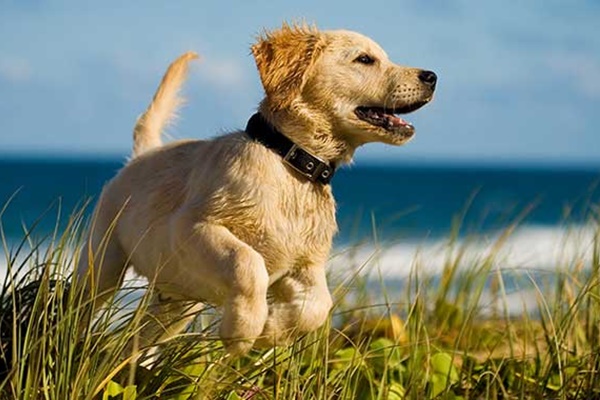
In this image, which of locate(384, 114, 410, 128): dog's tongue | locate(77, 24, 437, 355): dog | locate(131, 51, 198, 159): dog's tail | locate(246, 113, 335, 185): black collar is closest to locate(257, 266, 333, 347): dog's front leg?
locate(77, 24, 437, 355): dog

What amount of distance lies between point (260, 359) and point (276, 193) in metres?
0.79

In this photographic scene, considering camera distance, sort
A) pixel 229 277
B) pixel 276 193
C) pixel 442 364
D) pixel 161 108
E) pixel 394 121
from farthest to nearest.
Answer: pixel 161 108 → pixel 442 364 → pixel 394 121 → pixel 276 193 → pixel 229 277

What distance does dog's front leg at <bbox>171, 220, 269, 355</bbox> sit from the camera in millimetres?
4559

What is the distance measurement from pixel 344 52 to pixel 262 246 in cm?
96

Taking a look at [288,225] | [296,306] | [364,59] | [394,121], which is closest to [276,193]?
[288,225]

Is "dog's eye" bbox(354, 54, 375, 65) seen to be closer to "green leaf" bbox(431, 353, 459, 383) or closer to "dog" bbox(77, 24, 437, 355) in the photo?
"dog" bbox(77, 24, 437, 355)

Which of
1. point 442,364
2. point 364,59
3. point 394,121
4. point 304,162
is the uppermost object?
point 364,59

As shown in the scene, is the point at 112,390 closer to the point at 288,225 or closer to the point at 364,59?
the point at 288,225

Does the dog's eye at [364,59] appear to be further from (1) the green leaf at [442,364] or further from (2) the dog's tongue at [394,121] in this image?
(1) the green leaf at [442,364]

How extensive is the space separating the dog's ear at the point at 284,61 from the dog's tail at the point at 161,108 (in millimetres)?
→ 1082

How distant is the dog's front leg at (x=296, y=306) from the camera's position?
4.84 metres

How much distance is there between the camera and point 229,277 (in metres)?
4.61

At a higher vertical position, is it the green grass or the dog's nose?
the dog's nose

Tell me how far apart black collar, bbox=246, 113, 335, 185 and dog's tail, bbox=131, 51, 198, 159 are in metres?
1.26
